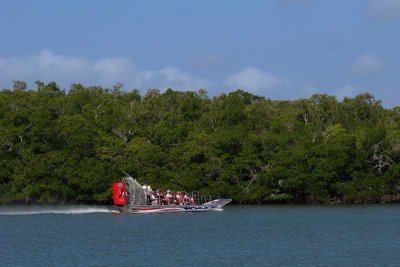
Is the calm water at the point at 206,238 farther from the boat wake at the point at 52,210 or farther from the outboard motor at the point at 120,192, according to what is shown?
the outboard motor at the point at 120,192

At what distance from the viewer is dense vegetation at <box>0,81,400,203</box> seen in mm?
92750

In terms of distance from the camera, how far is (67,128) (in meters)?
98.1

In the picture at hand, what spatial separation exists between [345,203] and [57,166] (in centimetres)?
2794

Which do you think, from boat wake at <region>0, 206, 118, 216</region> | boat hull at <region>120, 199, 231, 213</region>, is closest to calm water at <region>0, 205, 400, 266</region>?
boat hull at <region>120, 199, 231, 213</region>

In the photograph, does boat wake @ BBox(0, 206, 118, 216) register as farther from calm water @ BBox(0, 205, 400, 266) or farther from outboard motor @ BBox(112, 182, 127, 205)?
outboard motor @ BBox(112, 182, 127, 205)

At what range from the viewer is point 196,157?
3782 inches

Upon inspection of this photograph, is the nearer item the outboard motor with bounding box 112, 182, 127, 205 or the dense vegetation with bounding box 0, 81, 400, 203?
the outboard motor with bounding box 112, 182, 127, 205

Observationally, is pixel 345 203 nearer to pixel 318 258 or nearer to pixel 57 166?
pixel 57 166

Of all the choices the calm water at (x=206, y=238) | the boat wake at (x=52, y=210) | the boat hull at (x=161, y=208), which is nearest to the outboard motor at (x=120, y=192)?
the boat hull at (x=161, y=208)

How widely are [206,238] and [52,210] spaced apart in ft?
110

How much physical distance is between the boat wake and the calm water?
113cm

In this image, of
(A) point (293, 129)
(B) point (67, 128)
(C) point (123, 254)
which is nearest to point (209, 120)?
(A) point (293, 129)

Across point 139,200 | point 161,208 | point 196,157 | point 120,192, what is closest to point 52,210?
point 120,192

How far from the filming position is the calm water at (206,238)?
46219 millimetres
